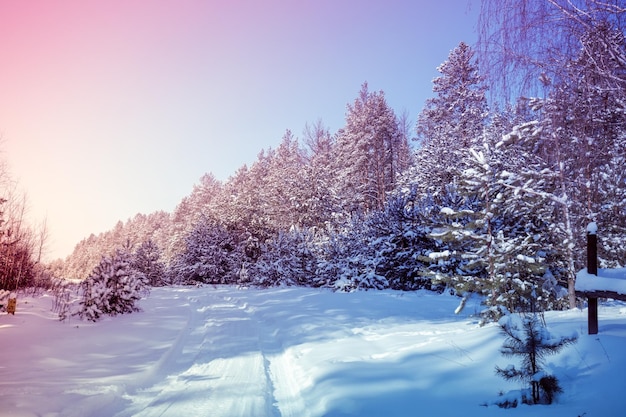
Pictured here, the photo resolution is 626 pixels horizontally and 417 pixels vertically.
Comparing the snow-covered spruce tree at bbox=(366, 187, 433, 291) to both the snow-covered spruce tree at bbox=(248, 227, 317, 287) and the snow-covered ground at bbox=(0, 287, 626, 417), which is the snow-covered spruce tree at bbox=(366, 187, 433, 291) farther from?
the snow-covered ground at bbox=(0, 287, 626, 417)

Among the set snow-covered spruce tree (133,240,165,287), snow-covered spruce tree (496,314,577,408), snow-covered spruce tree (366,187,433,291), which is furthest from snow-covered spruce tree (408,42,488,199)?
snow-covered spruce tree (133,240,165,287)

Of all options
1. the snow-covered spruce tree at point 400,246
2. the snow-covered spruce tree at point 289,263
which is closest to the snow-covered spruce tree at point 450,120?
the snow-covered spruce tree at point 400,246

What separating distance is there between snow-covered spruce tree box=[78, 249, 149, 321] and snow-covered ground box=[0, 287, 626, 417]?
1319 mm

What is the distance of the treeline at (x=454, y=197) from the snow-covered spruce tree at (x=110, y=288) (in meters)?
5.09

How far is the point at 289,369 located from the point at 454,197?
12.3m

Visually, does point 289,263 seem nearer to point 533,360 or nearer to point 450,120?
point 450,120

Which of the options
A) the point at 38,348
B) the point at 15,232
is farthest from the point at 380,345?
the point at 15,232

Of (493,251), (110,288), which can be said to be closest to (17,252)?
(110,288)

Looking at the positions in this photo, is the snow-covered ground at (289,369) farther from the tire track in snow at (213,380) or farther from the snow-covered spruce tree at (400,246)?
the snow-covered spruce tree at (400,246)

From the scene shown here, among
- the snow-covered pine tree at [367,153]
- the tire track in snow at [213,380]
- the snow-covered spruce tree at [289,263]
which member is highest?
the snow-covered pine tree at [367,153]

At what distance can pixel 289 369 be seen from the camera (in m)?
5.77

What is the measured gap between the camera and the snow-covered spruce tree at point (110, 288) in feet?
34.4

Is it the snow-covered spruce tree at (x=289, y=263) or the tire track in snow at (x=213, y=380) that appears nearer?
the tire track in snow at (x=213, y=380)

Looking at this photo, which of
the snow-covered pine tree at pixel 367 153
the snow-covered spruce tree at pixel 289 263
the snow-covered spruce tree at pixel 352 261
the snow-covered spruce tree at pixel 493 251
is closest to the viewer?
the snow-covered spruce tree at pixel 493 251
